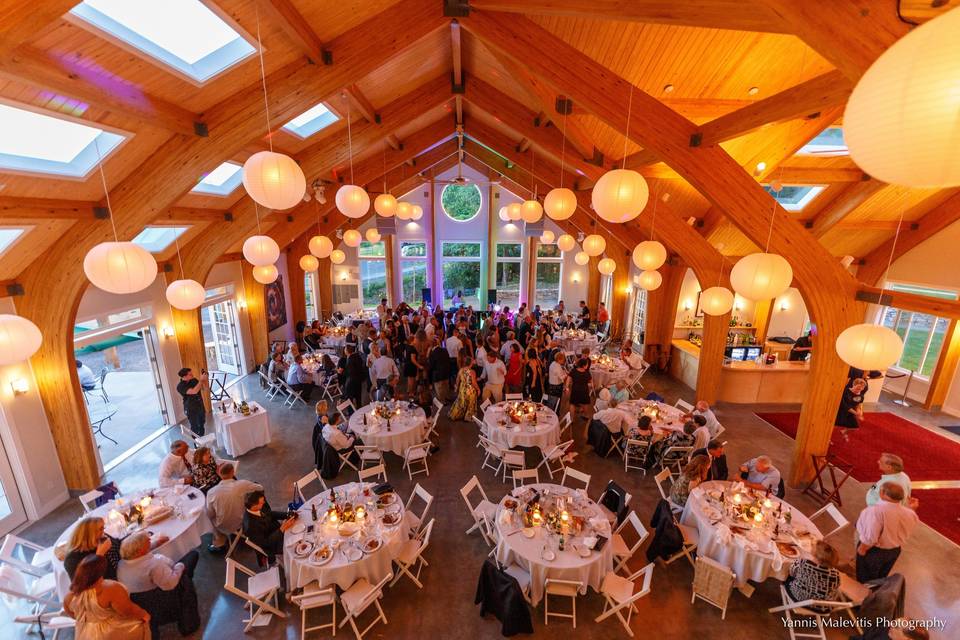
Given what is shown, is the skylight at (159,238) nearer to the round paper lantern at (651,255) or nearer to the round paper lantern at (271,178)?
the round paper lantern at (271,178)

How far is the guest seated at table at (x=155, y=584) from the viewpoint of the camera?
3.76 m

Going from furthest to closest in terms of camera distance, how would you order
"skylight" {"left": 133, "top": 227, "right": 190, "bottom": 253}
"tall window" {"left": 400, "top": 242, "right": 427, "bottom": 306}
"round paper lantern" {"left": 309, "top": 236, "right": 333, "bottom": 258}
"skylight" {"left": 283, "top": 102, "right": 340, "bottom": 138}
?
"tall window" {"left": 400, "top": 242, "right": 427, "bottom": 306}
"round paper lantern" {"left": 309, "top": 236, "right": 333, "bottom": 258}
"skylight" {"left": 133, "top": 227, "right": 190, "bottom": 253}
"skylight" {"left": 283, "top": 102, "right": 340, "bottom": 138}

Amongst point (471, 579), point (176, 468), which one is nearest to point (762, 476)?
point (471, 579)

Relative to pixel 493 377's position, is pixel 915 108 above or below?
above

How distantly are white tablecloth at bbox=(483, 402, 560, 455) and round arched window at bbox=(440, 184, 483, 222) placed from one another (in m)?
12.1

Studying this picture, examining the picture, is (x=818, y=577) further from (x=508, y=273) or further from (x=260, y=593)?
(x=508, y=273)

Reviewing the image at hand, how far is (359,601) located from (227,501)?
2.11m

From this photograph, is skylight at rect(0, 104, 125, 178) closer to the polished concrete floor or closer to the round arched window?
the polished concrete floor

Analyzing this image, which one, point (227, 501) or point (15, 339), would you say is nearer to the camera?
point (15, 339)

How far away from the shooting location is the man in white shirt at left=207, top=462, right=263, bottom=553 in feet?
15.9

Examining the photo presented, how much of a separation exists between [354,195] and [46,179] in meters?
3.13

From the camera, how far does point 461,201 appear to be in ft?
57.9

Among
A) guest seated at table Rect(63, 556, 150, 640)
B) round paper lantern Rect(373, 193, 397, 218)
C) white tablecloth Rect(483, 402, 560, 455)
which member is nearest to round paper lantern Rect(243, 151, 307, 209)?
guest seated at table Rect(63, 556, 150, 640)

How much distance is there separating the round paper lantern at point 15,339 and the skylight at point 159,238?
4393 millimetres
